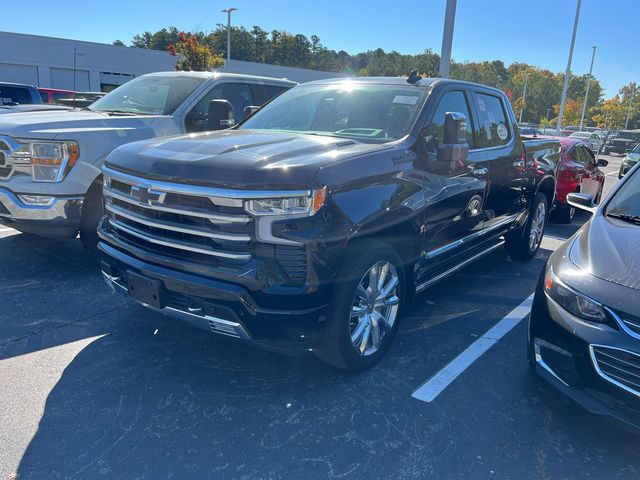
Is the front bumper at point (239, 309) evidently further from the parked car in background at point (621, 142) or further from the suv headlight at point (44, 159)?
the parked car in background at point (621, 142)

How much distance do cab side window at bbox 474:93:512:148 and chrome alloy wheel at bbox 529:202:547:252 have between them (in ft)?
4.61

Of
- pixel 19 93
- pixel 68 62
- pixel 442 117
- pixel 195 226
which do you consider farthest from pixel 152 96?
pixel 68 62

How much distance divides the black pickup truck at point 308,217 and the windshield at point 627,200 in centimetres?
108

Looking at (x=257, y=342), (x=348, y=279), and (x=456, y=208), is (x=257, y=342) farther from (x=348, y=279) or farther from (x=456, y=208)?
(x=456, y=208)

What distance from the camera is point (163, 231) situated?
3.20 meters

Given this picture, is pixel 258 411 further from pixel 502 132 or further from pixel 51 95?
pixel 51 95

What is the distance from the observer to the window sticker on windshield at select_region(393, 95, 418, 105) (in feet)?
13.3

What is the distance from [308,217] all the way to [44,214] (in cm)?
306

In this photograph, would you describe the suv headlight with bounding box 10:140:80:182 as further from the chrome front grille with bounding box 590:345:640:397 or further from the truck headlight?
→ the chrome front grille with bounding box 590:345:640:397

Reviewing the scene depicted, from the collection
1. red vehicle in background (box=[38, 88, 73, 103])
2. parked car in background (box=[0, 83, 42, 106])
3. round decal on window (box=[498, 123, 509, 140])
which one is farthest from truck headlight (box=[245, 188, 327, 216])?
red vehicle in background (box=[38, 88, 73, 103])

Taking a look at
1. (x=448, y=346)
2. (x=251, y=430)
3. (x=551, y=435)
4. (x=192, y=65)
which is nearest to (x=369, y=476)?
(x=251, y=430)

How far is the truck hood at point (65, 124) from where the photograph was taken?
4.74 metres

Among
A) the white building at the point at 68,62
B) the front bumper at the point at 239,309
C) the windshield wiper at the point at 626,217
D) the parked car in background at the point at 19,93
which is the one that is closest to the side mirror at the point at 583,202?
the windshield wiper at the point at 626,217

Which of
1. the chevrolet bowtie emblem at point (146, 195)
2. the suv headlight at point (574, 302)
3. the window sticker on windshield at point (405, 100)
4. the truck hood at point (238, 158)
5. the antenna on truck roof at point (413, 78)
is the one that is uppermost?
the antenna on truck roof at point (413, 78)
